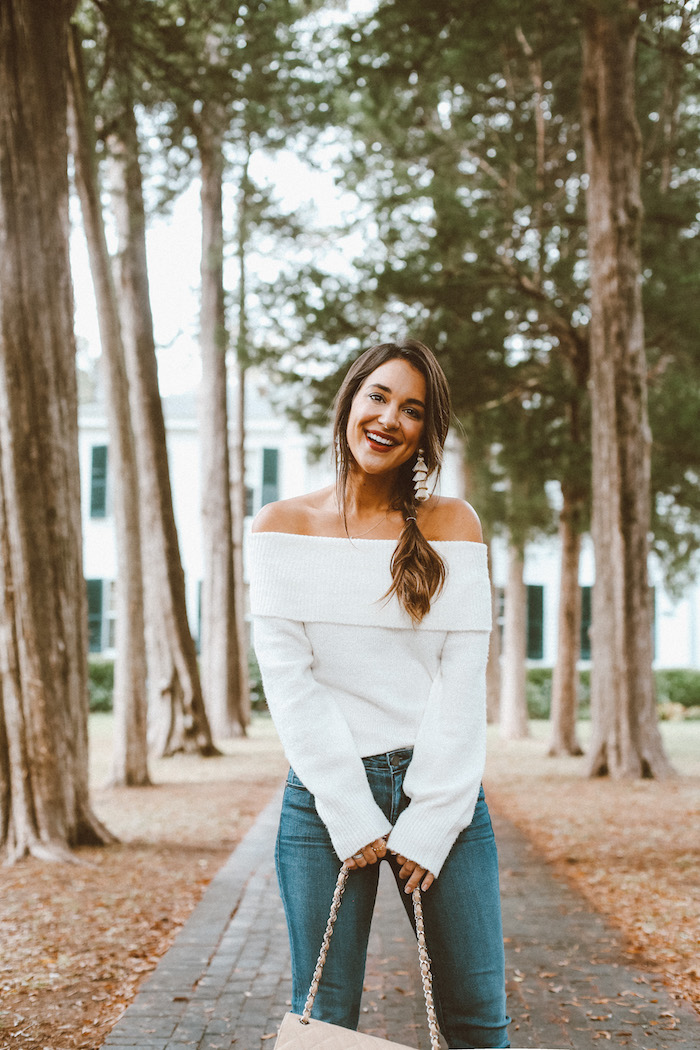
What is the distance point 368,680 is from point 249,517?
93.2 ft

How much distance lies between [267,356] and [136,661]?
18.0 feet

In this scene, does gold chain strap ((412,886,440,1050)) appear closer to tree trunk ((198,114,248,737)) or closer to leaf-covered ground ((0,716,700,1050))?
leaf-covered ground ((0,716,700,1050))

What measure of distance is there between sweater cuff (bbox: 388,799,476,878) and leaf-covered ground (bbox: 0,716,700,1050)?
90.5 inches

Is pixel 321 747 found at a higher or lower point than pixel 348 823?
higher

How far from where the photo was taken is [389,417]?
8.24 feet

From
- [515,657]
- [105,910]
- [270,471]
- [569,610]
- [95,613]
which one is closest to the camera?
[105,910]

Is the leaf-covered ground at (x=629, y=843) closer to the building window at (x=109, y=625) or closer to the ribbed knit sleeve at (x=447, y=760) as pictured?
the ribbed knit sleeve at (x=447, y=760)

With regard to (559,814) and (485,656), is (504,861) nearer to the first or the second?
(559,814)

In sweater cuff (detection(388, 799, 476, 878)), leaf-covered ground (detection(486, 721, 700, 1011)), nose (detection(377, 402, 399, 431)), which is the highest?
nose (detection(377, 402, 399, 431))

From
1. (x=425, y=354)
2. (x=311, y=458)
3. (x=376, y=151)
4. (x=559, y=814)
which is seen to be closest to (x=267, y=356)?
(x=311, y=458)

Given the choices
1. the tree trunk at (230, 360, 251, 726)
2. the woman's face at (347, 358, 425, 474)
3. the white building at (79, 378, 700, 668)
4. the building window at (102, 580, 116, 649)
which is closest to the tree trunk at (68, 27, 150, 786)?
the tree trunk at (230, 360, 251, 726)

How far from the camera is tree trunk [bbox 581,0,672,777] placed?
39.2 feet

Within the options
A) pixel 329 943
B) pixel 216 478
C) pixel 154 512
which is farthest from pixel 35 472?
pixel 216 478

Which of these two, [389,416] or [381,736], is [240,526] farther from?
[381,736]
